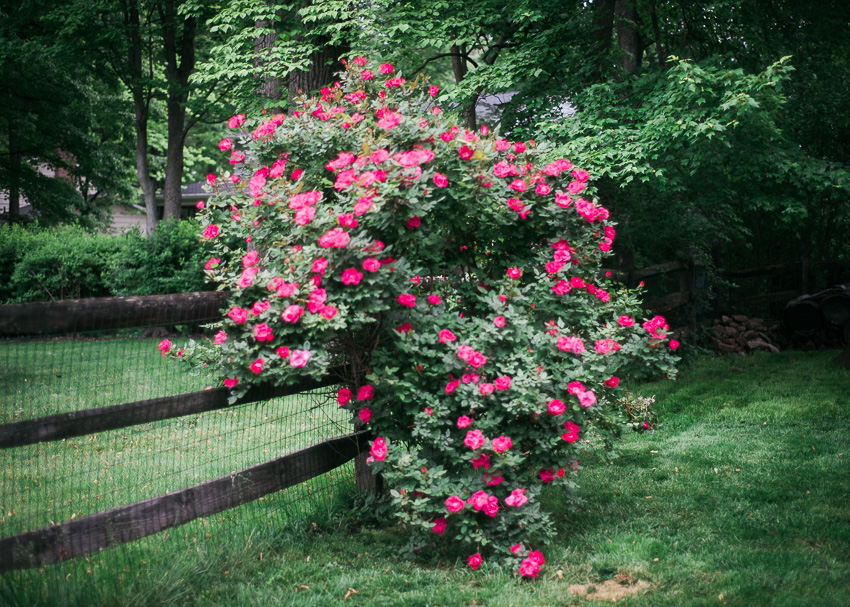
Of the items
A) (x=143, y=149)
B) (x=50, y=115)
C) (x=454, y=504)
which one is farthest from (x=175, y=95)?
(x=454, y=504)

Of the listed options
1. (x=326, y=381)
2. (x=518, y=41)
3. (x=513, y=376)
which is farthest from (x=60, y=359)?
(x=518, y=41)

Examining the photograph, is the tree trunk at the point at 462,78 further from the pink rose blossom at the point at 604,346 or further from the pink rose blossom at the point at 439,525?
the pink rose blossom at the point at 439,525

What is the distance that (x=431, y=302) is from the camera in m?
3.92

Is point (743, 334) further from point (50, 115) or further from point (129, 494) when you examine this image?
point (50, 115)

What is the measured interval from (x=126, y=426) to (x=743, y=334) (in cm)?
1050

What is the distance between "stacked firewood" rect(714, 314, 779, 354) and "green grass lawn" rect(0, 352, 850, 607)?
5.22m

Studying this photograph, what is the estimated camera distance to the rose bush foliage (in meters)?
3.50

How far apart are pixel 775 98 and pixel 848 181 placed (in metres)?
1.53

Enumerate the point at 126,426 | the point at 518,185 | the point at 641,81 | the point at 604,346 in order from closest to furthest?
the point at 126,426, the point at 604,346, the point at 518,185, the point at 641,81

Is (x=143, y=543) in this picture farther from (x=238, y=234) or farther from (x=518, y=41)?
(x=518, y=41)

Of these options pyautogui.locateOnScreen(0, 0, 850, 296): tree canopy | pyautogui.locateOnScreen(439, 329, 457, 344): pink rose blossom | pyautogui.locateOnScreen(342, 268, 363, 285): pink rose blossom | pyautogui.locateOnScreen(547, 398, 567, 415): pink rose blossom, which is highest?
pyautogui.locateOnScreen(0, 0, 850, 296): tree canopy

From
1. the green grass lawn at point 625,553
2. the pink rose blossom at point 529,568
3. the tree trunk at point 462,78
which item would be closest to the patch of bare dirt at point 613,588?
the green grass lawn at point 625,553

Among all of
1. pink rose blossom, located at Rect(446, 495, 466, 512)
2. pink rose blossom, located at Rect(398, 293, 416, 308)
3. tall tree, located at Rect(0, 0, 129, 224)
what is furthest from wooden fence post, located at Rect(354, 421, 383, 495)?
tall tree, located at Rect(0, 0, 129, 224)

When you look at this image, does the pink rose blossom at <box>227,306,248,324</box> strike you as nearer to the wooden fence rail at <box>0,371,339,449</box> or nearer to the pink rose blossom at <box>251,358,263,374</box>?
the pink rose blossom at <box>251,358,263,374</box>
